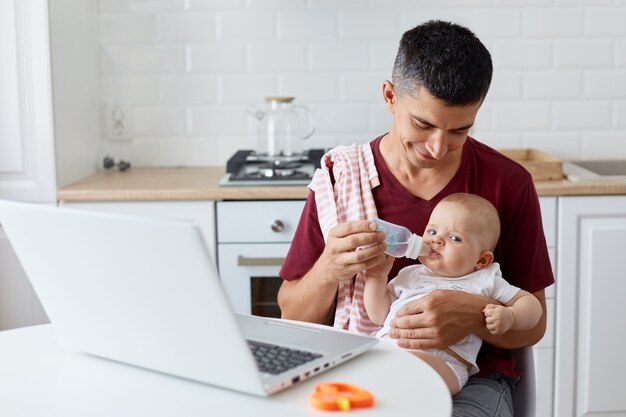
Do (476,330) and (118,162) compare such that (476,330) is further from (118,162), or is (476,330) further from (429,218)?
(118,162)

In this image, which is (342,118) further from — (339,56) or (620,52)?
(620,52)

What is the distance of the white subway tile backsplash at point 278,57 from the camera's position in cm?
332

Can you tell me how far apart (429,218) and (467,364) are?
0.32 meters

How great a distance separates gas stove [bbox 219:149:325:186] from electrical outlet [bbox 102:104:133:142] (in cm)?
44

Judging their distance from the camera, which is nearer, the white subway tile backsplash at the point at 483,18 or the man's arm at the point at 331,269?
the man's arm at the point at 331,269

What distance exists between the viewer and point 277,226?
9.19 ft

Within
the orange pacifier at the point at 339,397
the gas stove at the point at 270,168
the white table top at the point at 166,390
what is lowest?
the white table top at the point at 166,390

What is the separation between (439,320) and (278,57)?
6.04 feet

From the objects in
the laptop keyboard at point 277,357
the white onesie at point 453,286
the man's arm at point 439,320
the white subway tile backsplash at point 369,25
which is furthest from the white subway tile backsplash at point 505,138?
the laptop keyboard at point 277,357

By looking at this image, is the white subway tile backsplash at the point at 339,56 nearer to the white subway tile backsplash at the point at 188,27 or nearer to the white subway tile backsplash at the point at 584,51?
the white subway tile backsplash at the point at 188,27

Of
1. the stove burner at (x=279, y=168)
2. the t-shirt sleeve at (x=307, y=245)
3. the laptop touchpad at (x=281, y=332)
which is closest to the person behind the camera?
the laptop touchpad at (x=281, y=332)

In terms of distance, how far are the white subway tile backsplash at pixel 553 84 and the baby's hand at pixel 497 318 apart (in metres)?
1.78

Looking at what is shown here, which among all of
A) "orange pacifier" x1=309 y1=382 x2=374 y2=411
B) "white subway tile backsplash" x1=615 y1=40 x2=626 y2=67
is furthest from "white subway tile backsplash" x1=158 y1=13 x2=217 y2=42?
"orange pacifier" x1=309 y1=382 x2=374 y2=411

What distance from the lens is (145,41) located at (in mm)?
3340
